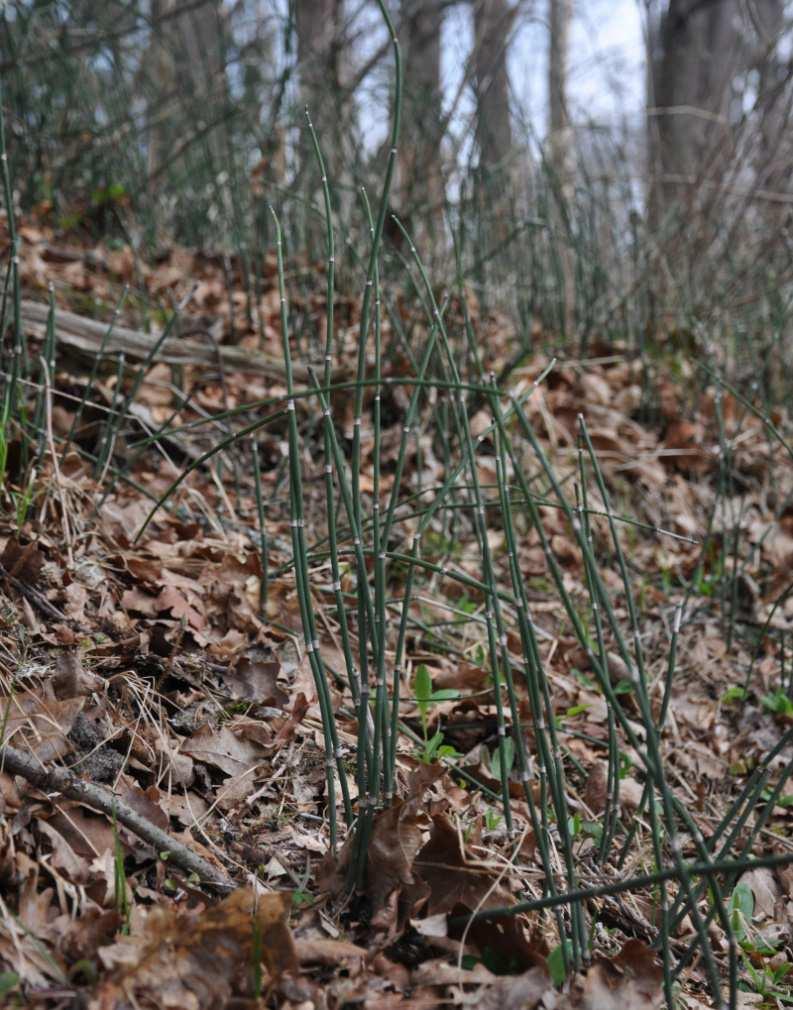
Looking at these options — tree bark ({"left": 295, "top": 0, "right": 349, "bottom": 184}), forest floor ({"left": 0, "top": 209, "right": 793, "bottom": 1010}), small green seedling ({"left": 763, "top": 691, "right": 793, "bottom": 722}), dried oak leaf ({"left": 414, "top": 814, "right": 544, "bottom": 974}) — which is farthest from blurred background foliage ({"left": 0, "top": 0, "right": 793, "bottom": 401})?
dried oak leaf ({"left": 414, "top": 814, "right": 544, "bottom": 974})

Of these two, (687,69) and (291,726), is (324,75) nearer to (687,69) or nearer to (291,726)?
(687,69)

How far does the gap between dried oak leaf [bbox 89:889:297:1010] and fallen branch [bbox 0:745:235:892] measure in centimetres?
11

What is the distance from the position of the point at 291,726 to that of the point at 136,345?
1.31 meters

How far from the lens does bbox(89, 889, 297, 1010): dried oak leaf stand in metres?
0.92

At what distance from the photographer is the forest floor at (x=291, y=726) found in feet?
3.31

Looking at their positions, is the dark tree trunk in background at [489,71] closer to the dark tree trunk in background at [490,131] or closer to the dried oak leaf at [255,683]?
the dark tree trunk in background at [490,131]

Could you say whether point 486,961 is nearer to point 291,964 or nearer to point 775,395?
point 291,964

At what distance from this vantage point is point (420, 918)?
1.10 m

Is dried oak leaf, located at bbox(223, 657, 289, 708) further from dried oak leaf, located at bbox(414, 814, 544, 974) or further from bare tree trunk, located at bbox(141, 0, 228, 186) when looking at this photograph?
bare tree trunk, located at bbox(141, 0, 228, 186)

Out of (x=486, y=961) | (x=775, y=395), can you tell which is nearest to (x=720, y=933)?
(x=486, y=961)

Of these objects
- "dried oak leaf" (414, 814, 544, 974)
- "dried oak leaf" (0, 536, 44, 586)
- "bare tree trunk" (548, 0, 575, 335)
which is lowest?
"dried oak leaf" (414, 814, 544, 974)

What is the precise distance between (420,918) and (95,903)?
0.40m

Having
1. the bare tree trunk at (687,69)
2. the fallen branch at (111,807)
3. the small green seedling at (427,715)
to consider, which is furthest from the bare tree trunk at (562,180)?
the fallen branch at (111,807)

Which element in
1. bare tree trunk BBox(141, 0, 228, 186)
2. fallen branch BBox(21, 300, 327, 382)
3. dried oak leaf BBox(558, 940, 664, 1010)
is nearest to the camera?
dried oak leaf BBox(558, 940, 664, 1010)
